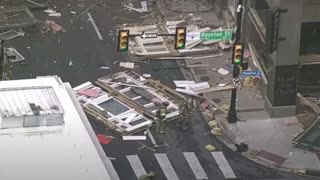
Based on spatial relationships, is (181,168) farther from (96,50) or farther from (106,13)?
(106,13)

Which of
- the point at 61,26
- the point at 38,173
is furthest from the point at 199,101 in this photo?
the point at 38,173

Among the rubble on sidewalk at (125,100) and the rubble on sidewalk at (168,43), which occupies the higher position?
the rubble on sidewalk at (168,43)

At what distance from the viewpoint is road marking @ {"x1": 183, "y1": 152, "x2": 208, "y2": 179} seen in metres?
26.4

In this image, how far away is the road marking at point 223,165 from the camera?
26.4 metres

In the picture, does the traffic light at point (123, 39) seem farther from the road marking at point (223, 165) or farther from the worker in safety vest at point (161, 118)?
the road marking at point (223, 165)

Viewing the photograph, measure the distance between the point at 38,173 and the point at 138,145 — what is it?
10952 millimetres

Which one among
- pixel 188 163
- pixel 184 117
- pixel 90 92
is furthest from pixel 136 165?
pixel 90 92

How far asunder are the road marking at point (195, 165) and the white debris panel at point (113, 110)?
7.82 ft

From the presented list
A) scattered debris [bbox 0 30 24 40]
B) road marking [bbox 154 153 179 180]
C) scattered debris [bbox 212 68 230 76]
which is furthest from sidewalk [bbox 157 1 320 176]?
scattered debris [bbox 0 30 24 40]

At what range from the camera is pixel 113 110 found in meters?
30.2

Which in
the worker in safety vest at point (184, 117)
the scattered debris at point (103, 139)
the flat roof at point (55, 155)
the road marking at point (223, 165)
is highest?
the flat roof at point (55, 155)

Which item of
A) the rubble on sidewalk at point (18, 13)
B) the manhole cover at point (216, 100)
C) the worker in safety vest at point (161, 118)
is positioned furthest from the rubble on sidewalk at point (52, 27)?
the worker in safety vest at point (161, 118)

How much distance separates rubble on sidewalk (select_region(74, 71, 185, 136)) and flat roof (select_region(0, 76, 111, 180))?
923 centimetres

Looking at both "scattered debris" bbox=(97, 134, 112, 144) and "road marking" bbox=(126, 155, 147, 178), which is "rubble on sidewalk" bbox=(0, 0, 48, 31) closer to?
"scattered debris" bbox=(97, 134, 112, 144)
